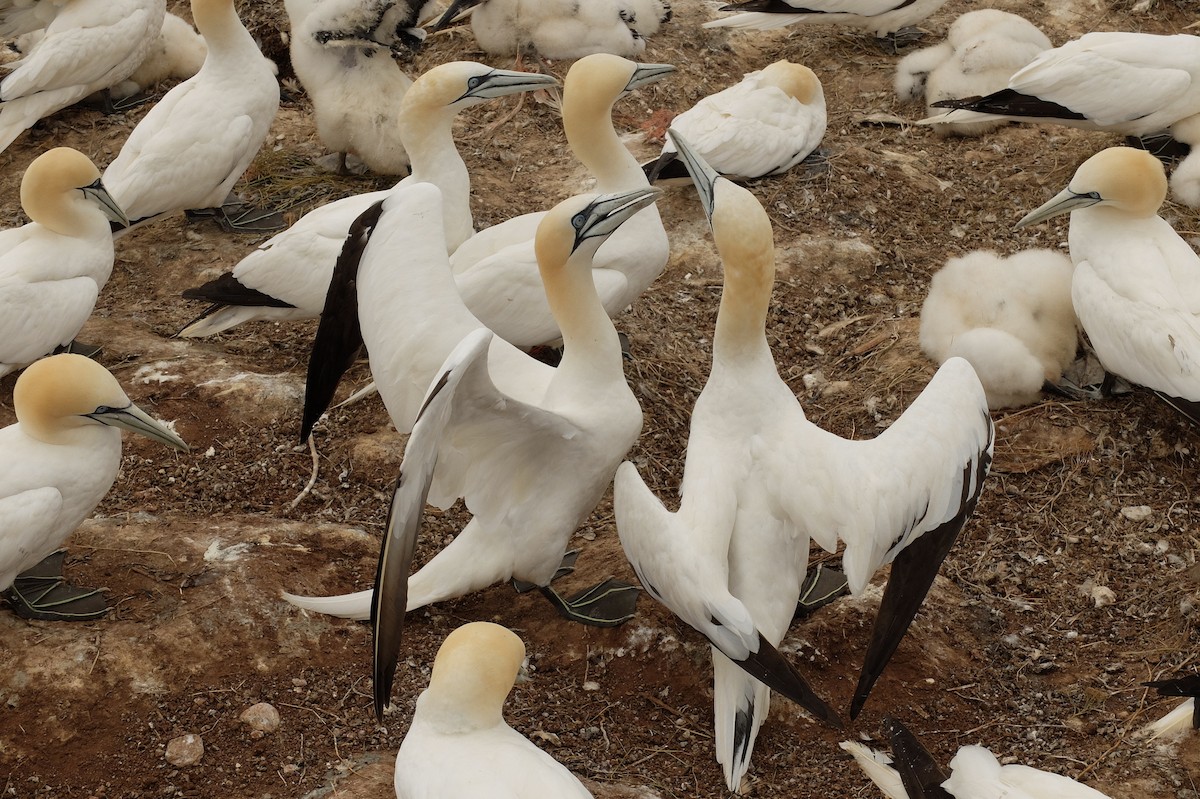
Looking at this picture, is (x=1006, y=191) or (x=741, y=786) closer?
(x=741, y=786)

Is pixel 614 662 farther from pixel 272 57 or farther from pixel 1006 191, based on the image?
pixel 272 57

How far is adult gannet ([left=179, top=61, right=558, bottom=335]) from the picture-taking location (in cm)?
471

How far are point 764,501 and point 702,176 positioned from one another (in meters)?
0.93

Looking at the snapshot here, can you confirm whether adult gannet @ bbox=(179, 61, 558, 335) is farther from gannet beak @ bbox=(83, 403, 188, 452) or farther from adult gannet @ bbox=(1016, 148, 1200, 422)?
adult gannet @ bbox=(1016, 148, 1200, 422)

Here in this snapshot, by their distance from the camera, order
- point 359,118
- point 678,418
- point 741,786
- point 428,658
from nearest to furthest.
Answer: point 741,786 → point 428,658 → point 678,418 → point 359,118

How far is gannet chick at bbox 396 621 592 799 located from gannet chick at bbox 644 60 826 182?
321 centimetres

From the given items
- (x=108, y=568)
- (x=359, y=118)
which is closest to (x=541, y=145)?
(x=359, y=118)

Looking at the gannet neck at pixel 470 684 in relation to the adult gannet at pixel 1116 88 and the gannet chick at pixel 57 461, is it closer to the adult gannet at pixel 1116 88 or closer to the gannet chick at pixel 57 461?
the gannet chick at pixel 57 461

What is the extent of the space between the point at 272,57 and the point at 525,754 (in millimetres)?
5704

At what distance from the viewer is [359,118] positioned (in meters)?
5.79

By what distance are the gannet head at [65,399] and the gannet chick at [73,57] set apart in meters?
3.05

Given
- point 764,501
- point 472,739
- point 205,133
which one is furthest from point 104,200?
point 472,739

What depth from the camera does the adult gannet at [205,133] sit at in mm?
5457

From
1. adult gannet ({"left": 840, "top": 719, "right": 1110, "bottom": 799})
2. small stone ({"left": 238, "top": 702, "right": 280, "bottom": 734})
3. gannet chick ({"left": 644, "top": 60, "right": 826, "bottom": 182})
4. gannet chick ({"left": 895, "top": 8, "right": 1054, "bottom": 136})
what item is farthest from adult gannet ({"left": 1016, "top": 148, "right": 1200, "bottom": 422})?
small stone ({"left": 238, "top": 702, "right": 280, "bottom": 734})
